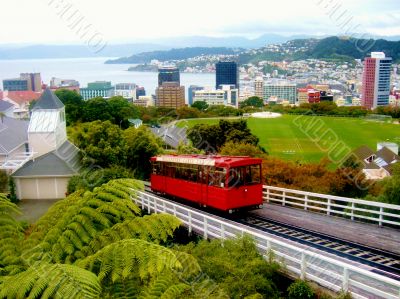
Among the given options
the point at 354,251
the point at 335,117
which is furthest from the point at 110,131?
the point at 335,117

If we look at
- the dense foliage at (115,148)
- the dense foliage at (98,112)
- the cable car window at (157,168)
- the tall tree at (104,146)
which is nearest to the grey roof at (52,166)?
the dense foliage at (115,148)

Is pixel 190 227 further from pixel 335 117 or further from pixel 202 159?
pixel 335 117

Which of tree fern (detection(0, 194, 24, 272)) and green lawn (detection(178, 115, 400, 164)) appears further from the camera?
green lawn (detection(178, 115, 400, 164))

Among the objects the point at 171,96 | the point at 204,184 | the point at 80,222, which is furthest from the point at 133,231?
the point at 171,96

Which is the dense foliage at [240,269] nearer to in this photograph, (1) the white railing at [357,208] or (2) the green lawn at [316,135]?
(1) the white railing at [357,208]

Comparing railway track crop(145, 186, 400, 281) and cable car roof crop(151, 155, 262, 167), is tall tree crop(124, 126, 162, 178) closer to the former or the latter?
cable car roof crop(151, 155, 262, 167)

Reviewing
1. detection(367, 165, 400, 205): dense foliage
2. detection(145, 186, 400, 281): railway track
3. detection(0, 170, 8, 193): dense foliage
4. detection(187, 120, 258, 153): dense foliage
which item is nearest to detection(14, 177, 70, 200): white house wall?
detection(0, 170, 8, 193): dense foliage

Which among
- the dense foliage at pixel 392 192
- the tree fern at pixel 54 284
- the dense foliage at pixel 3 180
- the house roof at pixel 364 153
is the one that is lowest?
the house roof at pixel 364 153
